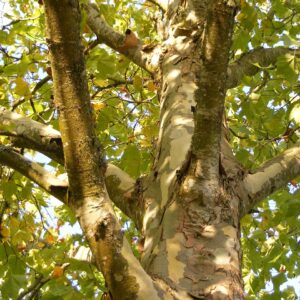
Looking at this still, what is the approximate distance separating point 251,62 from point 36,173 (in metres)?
1.93

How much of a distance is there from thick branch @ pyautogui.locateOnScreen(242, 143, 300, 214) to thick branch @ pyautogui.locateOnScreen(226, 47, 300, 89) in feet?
2.92

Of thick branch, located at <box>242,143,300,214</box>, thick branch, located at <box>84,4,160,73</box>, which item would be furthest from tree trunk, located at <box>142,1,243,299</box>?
thick branch, located at <box>84,4,160,73</box>

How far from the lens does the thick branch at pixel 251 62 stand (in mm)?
3074

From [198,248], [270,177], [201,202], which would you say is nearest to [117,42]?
[270,177]

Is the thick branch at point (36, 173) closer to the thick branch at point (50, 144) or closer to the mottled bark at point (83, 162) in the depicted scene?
the thick branch at point (50, 144)

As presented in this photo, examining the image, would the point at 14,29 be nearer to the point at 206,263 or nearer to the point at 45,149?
the point at 45,149

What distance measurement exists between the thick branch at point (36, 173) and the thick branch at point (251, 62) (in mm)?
1602

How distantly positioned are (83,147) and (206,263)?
0.63m

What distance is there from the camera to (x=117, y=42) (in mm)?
3279

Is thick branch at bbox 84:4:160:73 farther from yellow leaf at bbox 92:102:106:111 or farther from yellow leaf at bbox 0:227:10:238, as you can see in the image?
yellow leaf at bbox 0:227:10:238

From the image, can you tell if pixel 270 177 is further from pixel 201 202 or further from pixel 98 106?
pixel 98 106

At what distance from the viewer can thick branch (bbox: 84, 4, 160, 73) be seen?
299 centimetres

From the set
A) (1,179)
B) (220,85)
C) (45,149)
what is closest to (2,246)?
(1,179)

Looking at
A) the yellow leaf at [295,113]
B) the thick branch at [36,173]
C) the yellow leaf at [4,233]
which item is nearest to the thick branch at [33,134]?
the thick branch at [36,173]
